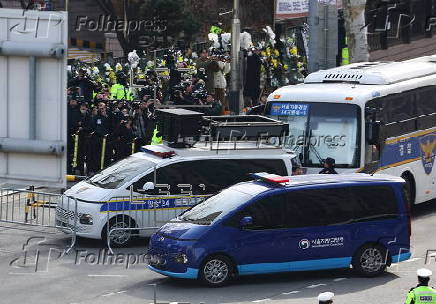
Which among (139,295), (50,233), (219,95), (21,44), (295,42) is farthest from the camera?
(295,42)

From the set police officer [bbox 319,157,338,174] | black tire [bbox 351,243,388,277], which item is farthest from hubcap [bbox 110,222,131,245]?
black tire [bbox 351,243,388,277]

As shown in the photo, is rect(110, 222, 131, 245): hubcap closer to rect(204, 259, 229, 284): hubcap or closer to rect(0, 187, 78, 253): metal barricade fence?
rect(0, 187, 78, 253): metal barricade fence

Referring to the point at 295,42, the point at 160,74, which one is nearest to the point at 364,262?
the point at 160,74

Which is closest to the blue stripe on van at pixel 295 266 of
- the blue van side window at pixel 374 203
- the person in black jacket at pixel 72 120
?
the blue van side window at pixel 374 203

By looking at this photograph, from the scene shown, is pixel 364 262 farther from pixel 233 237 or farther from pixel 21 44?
pixel 21 44

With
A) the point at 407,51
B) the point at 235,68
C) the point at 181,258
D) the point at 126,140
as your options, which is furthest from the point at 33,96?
the point at 407,51

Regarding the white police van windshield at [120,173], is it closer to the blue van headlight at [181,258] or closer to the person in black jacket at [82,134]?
the blue van headlight at [181,258]

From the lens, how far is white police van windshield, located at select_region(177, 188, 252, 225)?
15422 millimetres

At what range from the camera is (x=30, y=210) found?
19.7 meters

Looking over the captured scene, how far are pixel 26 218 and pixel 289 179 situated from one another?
582cm

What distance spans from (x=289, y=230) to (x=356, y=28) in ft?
49.7

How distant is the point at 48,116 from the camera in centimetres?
548

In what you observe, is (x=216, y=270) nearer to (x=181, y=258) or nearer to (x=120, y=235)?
(x=181, y=258)

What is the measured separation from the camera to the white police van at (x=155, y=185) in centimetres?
1798
